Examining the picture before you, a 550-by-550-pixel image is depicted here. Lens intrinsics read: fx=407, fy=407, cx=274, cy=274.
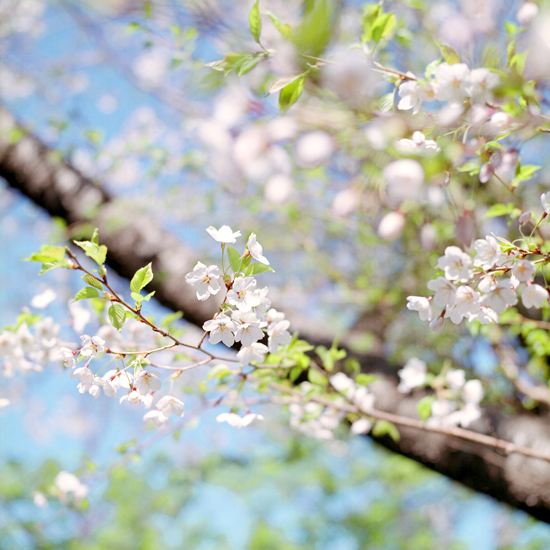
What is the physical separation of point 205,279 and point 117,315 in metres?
0.11

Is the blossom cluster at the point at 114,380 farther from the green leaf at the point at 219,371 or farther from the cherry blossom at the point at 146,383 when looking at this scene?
the green leaf at the point at 219,371

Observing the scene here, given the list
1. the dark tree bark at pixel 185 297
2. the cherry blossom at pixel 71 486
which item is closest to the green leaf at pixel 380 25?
the dark tree bark at pixel 185 297

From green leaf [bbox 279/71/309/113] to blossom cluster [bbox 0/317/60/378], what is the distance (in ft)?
1.96

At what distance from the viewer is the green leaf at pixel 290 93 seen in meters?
0.42

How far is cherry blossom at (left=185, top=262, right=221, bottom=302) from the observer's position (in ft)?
1.67

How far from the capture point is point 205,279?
0.52 meters

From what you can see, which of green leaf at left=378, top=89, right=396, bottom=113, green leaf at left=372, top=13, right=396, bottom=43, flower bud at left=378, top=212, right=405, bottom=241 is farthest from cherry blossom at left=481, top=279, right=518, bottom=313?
green leaf at left=372, top=13, right=396, bottom=43

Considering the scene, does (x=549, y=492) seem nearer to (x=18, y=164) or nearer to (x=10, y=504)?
(x=18, y=164)

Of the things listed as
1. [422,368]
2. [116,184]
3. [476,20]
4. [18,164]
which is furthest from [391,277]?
[116,184]

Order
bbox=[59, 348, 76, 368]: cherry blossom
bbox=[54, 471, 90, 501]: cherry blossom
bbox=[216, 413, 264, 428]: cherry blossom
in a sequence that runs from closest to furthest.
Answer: bbox=[59, 348, 76, 368]: cherry blossom
bbox=[216, 413, 264, 428]: cherry blossom
bbox=[54, 471, 90, 501]: cherry blossom

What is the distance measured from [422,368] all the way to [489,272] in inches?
22.4

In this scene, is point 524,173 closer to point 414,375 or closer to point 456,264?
point 456,264

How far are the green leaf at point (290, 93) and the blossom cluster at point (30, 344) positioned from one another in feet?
1.96

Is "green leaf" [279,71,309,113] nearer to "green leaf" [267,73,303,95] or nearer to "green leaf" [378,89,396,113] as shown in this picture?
"green leaf" [267,73,303,95]
